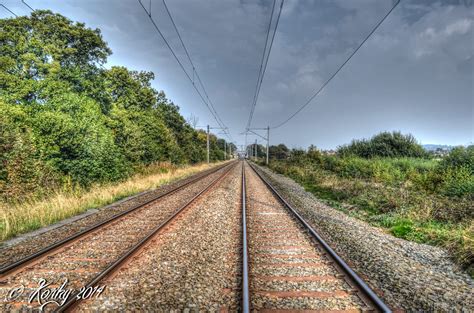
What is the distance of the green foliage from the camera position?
26062 millimetres

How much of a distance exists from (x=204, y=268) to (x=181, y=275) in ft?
1.50

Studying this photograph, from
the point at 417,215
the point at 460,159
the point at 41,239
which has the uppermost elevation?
the point at 460,159

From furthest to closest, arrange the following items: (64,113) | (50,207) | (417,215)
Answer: (64,113) < (50,207) < (417,215)

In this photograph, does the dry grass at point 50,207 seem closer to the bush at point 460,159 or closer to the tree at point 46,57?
the tree at point 46,57

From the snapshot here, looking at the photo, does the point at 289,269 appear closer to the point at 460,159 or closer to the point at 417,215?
the point at 417,215

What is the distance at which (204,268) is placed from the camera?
4656 mm

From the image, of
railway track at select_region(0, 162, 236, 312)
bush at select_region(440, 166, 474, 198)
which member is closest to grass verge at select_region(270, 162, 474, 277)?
bush at select_region(440, 166, 474, 198)

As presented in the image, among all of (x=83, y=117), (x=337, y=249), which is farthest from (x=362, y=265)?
(x=83, y=117)

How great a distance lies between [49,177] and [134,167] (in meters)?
8.38

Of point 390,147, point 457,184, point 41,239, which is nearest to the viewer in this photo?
point 41,239

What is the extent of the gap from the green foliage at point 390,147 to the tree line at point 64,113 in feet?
70.4

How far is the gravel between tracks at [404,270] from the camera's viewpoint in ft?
12.1

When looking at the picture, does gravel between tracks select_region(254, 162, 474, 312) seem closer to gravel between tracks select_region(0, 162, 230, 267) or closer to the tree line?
gravel between tracks select_region(0, 162, 230, 267)

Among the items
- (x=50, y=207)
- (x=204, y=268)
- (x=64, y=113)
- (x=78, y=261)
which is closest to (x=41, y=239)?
(x=78, y=261)
